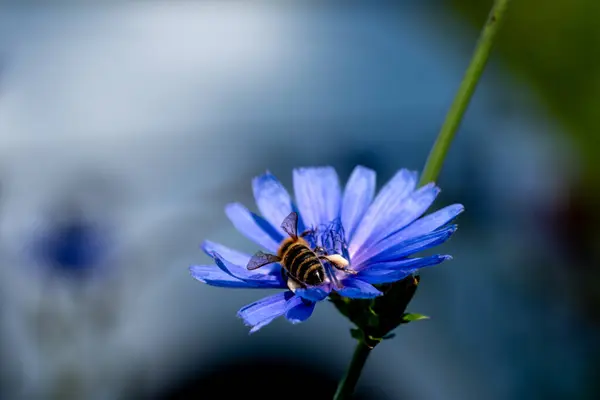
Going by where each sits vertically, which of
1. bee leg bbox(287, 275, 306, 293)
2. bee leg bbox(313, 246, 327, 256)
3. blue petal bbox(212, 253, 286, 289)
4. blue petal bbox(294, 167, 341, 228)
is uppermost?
blue petal bbox(294, 167, 341, 228)

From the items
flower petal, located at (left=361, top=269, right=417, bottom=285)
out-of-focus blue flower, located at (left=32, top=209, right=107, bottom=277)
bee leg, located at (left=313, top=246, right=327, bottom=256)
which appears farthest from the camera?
out-of-focus blue flower, located at (left=32, top=209, right=107, bottom=277)

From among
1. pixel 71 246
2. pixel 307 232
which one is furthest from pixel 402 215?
pixel 71 246

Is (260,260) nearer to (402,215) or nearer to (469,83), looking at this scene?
(402,215)

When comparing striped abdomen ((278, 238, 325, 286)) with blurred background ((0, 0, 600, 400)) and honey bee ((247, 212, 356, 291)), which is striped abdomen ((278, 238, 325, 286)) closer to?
honey bee ((247, 212, 356, 291))

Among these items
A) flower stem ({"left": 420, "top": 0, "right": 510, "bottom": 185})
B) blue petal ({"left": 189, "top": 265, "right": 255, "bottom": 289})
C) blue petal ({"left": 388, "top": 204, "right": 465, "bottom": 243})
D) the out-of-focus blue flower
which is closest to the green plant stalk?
flower stem ({"left": 420, "top": 0, "right": 510, "bottom": 185})

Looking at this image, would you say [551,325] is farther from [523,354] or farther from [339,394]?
[339,394]

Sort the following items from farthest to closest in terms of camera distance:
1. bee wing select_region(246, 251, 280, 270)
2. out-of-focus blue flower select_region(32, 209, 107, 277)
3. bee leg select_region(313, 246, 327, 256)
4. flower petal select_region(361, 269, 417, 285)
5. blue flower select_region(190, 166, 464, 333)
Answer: out-of-focus blue flower select_region(32, 209, 107, 277) → bee leg select_region(313, 246, 327, 256) → bee wing select_region(246, 251, 280, 270) → blue flower select_region(190, 166, 464, 333) → flower petal select_region(361, 269, 417, 285)

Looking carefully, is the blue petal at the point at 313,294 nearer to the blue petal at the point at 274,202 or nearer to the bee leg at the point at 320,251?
the bee leg at the point at 320,251

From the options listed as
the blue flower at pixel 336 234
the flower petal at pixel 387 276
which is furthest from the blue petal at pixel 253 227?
the flower petal at pixel 387 276

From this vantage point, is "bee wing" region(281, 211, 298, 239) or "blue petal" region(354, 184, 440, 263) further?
"bee wing" region(281, 211, 298, 239)
